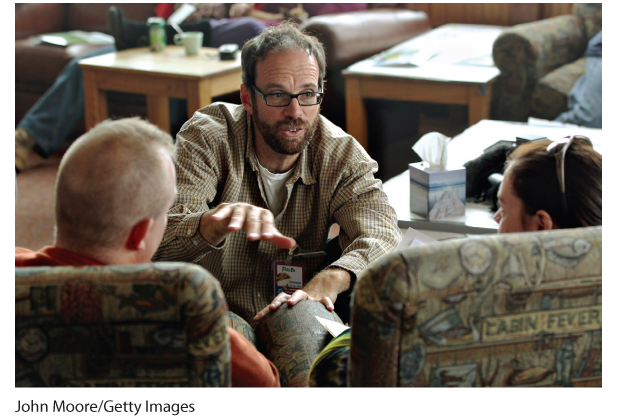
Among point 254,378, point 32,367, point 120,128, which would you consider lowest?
point 254,378

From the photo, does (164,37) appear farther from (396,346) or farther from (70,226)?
(396,346)

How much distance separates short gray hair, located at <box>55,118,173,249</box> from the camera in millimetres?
886

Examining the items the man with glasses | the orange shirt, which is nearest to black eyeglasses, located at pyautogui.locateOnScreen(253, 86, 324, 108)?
the man with glasses

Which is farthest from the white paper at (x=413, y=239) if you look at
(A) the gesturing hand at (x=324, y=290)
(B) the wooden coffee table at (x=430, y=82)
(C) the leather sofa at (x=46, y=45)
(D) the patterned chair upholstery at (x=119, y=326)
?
(C) the leather sofa at (x=46, y=45)

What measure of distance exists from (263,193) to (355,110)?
1985mm

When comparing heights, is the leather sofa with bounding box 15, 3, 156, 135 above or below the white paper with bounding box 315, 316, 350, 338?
above

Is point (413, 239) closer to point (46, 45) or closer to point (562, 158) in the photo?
point (562, 158)

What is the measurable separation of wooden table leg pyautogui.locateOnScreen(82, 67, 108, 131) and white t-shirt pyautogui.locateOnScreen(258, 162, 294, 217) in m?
2.20

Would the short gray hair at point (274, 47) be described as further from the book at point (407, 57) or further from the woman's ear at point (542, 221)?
the book at point (407, 57)

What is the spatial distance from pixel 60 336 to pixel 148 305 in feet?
0.37

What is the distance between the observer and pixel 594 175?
995mm

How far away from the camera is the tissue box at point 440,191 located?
1.73m

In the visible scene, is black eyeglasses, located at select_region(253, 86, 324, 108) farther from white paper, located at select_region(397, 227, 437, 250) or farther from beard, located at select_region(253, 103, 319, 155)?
white paper, located at select_region(397, 227, 437, 250)

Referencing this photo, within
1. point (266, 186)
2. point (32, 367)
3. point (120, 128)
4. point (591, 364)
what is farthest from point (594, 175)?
point (266, 186)
